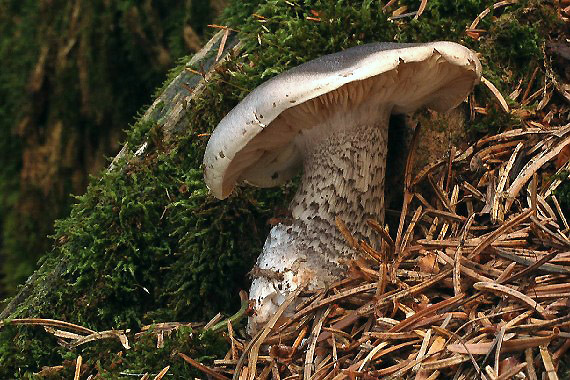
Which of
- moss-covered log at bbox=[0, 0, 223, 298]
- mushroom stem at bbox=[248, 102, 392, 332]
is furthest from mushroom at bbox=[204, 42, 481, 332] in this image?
moss-covered log at bbox=[0, 0, 223, 298]

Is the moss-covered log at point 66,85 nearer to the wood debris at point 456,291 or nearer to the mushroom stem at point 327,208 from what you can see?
the mushroom stem at point 327,208

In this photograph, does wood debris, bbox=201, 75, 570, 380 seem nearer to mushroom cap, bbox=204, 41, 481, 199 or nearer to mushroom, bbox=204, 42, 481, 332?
mushroom, bbox=204, 42, 481, 332

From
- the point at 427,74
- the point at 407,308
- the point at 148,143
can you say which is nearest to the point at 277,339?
the point at 407,308

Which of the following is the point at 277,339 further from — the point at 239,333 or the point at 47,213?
the point at 47,213

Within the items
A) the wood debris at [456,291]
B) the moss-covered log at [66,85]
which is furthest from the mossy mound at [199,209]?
the moss-covered log at [66,85]

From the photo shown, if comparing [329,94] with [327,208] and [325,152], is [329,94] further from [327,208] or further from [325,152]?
[327,208]

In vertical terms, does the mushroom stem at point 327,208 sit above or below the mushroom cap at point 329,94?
below
